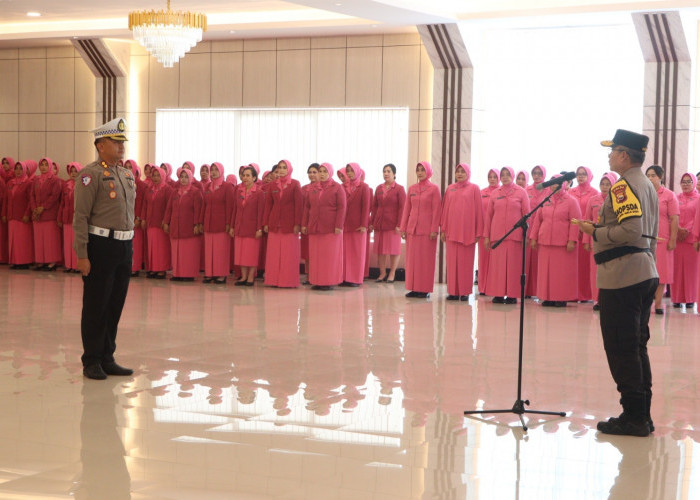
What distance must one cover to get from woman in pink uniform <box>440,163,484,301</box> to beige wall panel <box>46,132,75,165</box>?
848 centimetres

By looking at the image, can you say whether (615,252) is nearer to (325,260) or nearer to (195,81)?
(325,260)

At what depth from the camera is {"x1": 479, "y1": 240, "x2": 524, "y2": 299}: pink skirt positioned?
1123cm

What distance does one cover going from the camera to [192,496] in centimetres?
396

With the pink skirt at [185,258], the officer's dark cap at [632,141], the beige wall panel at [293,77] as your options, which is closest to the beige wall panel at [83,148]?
the beige wall panel at [293,77]

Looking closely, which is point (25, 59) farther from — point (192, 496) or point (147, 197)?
point (192, 496)

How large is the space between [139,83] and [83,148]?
1679mm

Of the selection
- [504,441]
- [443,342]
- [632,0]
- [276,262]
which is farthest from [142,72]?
[504,441]

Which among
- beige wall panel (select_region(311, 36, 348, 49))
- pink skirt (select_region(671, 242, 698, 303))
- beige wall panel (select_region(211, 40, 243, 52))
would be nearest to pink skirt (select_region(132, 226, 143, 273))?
beige wall panel (select_region(211, 40, 243, 52))

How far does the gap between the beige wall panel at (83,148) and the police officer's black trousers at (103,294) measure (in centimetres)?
1109

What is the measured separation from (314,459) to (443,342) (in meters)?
3.73

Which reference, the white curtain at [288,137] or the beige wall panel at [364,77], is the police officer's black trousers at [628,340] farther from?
the beige wall panel at [364,77]

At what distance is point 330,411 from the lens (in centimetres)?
552

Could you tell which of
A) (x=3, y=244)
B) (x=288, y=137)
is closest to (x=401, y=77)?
(x=288, y=137)

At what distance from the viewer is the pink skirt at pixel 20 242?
15.2 meters
